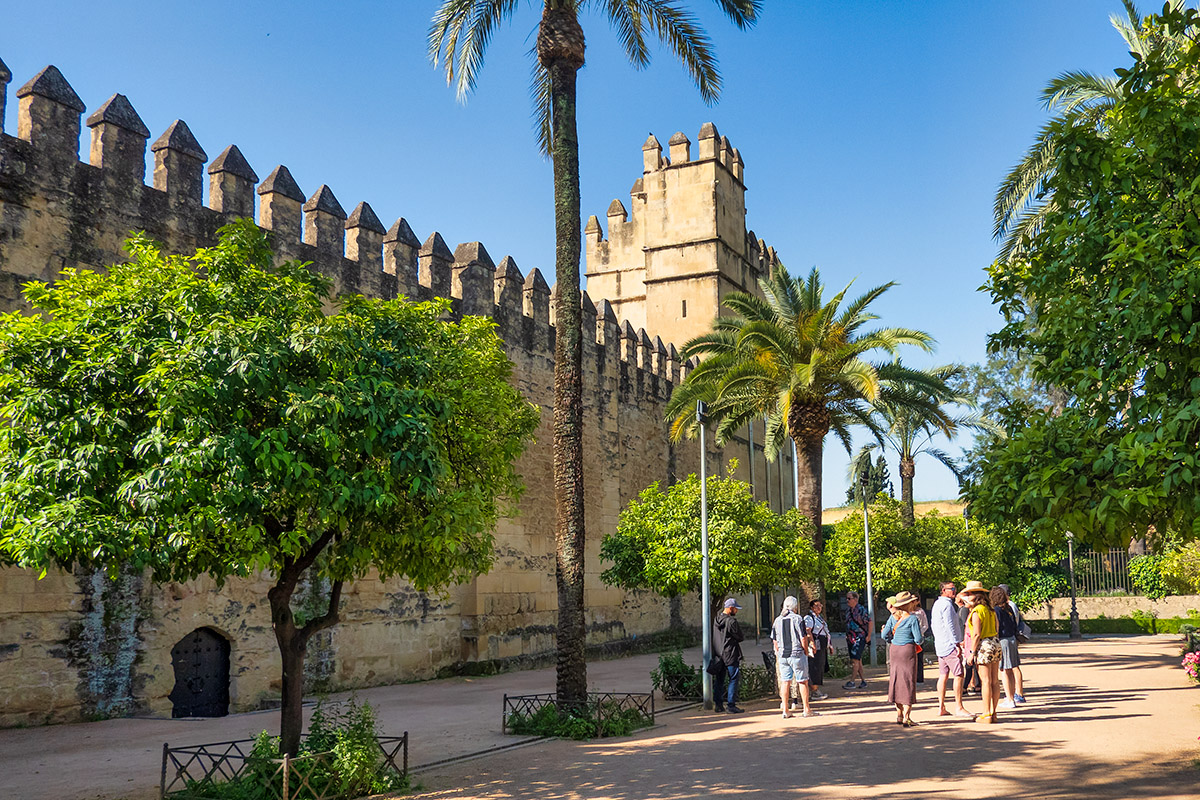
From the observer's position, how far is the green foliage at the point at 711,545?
50.0ft

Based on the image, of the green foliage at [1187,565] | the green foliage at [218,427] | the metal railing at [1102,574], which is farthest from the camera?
the metal railing at [1102,574]

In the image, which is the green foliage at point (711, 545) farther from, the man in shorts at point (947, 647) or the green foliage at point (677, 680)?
the man in shorts at point (947, 647)

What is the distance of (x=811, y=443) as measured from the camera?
19.1 metres

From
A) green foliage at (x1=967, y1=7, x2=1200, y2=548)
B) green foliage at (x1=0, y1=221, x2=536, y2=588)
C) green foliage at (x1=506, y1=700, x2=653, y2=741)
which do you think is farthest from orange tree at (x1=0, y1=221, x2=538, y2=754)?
green foliage at (x1=967, y1=7, x2=1200, y2=548)

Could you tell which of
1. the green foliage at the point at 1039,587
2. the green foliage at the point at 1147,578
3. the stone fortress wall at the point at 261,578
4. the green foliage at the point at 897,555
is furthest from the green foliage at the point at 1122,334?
the green foliage at the point at 1039,587

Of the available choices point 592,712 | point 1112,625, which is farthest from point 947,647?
point 1112,625

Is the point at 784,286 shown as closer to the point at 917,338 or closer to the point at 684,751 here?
the point at 917,338

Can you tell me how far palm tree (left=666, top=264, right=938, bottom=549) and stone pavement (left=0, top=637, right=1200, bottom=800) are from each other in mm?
5596

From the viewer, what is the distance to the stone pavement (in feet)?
26.5

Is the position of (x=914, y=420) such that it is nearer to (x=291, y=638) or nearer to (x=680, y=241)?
(x=680, y=241)

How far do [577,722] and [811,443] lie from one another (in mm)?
9373

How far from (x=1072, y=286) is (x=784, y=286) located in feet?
41.5

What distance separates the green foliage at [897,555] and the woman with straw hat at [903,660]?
12.5m

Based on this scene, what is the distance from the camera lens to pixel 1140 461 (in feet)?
19.7
